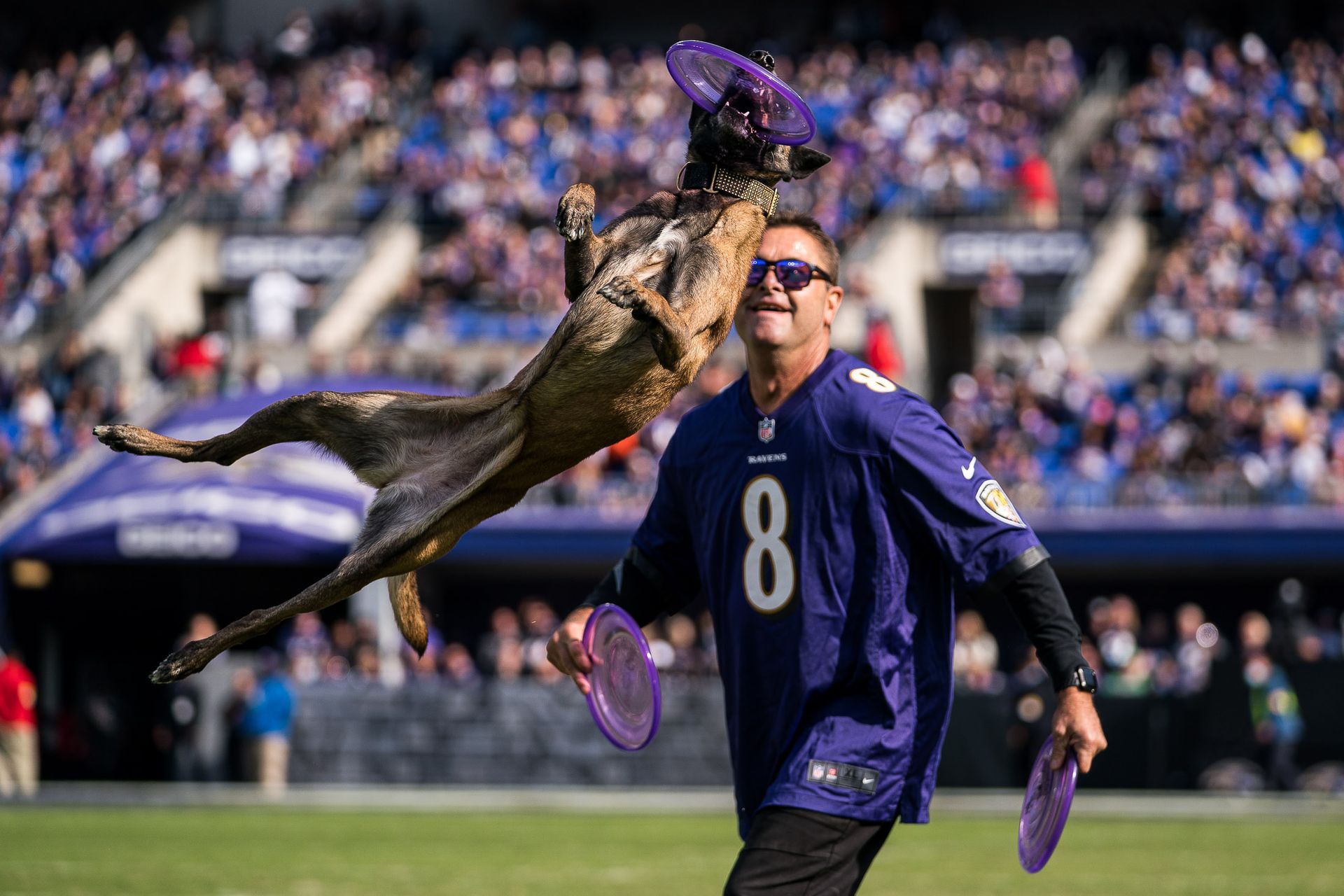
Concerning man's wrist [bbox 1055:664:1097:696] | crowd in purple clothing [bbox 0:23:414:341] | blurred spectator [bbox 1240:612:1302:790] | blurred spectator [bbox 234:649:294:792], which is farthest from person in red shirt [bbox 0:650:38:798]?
man's wrist [bbox 1055:664:1097:696]

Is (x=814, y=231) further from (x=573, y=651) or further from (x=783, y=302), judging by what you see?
(x=573, y=651)

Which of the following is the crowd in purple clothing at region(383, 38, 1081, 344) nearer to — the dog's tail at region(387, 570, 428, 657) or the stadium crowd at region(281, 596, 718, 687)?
the stadium crowd at region(281, 596, 718, 687)

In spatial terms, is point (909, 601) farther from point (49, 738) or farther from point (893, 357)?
point (49, 738)

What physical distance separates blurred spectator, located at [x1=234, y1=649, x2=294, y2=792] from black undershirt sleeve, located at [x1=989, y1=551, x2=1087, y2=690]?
16.1m

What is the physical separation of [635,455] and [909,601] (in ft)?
63.5

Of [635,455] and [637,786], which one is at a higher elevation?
[635,455]

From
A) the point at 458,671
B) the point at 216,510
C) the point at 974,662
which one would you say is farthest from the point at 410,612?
the point at 216,510

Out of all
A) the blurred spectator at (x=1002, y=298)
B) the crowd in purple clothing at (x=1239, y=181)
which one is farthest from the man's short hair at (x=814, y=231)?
the blurred spectator at (x=1002, y=298)

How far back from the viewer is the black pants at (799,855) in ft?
15.2

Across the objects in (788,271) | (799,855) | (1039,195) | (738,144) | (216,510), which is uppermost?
(1039,195)

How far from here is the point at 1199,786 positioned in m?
19.6

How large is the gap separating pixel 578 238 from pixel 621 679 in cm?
133

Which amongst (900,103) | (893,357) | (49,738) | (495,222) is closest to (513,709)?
A: (893,357)

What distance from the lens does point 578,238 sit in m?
5.01
